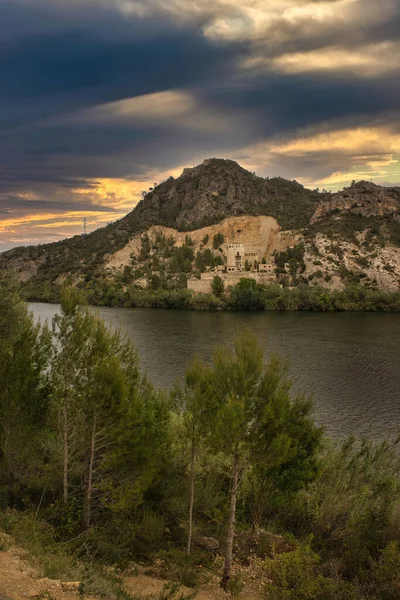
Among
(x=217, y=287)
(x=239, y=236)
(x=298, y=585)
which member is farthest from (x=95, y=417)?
(x=239, y=236)

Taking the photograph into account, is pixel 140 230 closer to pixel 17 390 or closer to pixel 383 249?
pixel 383 249

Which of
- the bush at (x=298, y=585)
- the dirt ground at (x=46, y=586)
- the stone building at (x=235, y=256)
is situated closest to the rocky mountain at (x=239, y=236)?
the stone building at (x=235, y=256)

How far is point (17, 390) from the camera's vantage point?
16016mm

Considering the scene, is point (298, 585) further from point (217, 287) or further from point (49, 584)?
point (217, 287)

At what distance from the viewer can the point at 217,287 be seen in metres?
101

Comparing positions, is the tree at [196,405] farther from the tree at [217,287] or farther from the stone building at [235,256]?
the stone building at [235,256]

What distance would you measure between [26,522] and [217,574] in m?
5.78

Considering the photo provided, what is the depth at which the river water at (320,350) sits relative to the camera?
1239 inches

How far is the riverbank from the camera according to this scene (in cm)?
8900

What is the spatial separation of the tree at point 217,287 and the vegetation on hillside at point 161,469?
81.6 m

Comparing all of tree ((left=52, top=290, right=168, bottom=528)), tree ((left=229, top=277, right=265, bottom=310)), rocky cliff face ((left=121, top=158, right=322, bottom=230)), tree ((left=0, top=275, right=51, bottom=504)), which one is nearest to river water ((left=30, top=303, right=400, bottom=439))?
tree ((left=52, top=290, right=168, bottom=528))

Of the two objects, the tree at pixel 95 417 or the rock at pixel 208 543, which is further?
the rock at pixel 208 543

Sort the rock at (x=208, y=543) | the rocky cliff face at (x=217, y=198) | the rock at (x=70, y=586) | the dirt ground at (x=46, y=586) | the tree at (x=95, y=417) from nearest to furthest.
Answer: the dirt ground at (x=46, y=586) < the rock at (x=70, y=586) < the tree at (x=95, y=417) < the rock at (x=208, y=543) < the rocky cliff face at (x=217, y=198)

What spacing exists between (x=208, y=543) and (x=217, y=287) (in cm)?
8567
